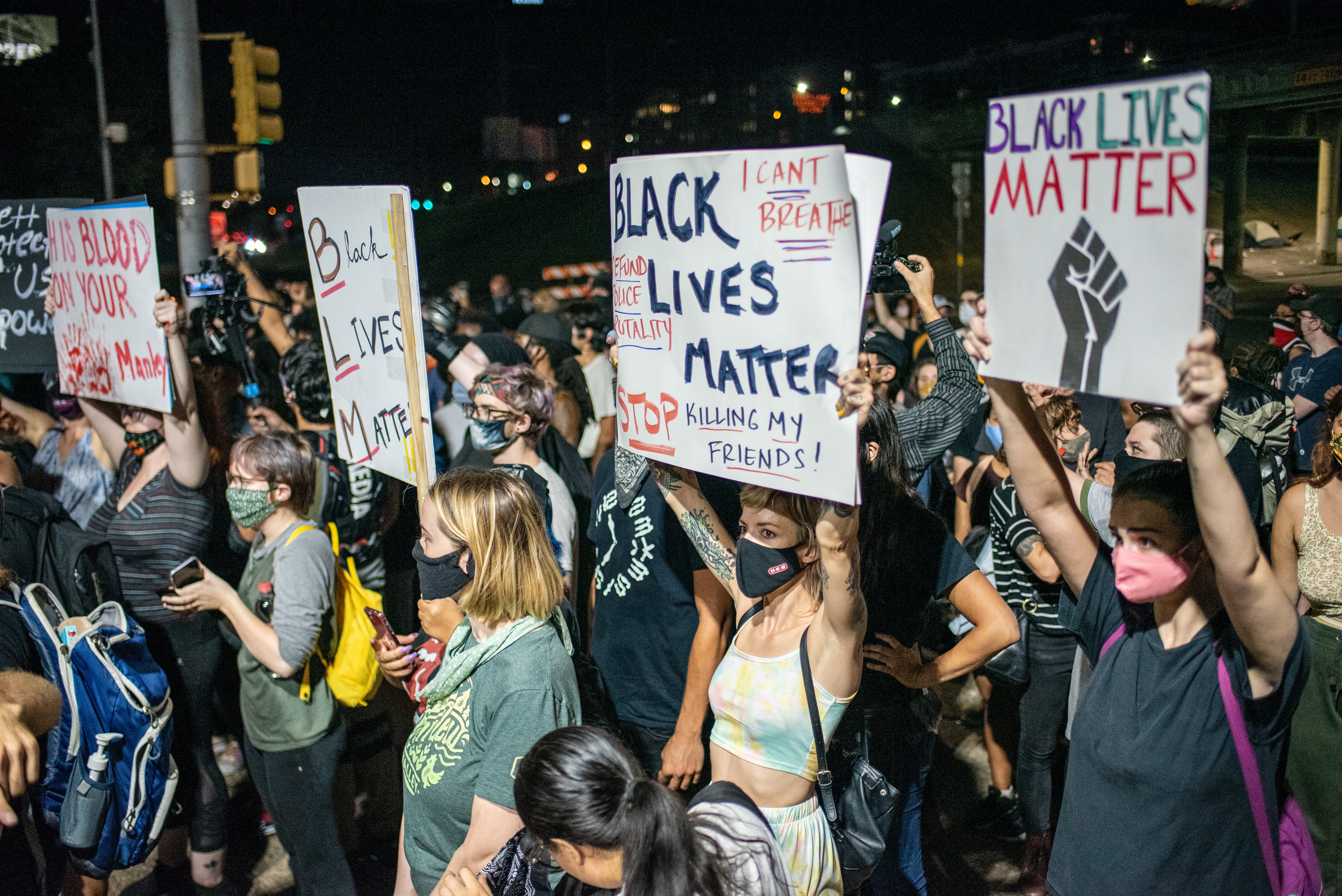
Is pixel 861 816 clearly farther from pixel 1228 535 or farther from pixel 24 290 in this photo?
pixel 24 290

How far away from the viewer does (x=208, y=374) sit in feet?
18.1

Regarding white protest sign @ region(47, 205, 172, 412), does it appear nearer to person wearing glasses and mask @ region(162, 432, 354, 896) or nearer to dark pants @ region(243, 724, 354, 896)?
person wearing glasses and mask @ region(162, 432, 354, 896)

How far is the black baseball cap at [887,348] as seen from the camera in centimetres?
614

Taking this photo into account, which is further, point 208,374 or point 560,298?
point 560,298

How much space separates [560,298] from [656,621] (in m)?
23.6

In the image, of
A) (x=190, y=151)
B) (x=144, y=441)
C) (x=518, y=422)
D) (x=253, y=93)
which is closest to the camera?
(x=518, y=422)

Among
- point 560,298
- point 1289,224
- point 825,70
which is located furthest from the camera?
point 825,70

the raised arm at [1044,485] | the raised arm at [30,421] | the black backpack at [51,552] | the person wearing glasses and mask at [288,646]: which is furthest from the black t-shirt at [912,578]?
the raised arm at [30,421]

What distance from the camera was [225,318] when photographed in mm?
5559

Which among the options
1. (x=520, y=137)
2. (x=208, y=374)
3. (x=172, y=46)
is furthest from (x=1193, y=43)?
(x=520, y=137)

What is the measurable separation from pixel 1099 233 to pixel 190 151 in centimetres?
791

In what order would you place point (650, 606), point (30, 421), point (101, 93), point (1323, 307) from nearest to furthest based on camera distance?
point (650, 606) → point (30, 421) → point (1323, 307) → point (101, 93)

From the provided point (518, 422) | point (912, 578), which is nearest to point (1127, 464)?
point (912, 578)

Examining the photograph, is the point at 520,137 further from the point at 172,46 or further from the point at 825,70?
the point at 172,46
